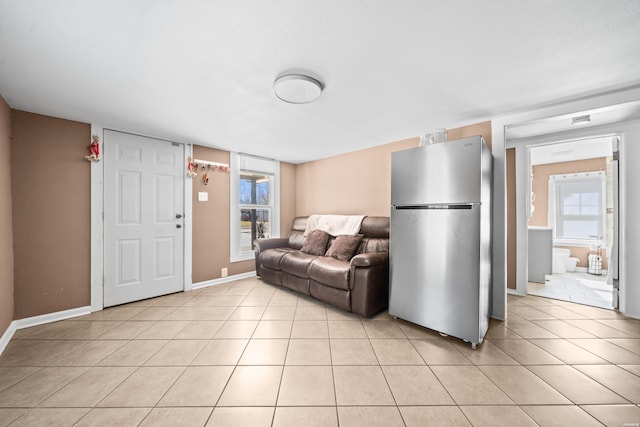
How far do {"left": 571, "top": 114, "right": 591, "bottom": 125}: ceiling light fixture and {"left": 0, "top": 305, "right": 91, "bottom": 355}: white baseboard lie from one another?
5705mm

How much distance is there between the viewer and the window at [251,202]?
399cm

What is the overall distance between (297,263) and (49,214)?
8.98ft

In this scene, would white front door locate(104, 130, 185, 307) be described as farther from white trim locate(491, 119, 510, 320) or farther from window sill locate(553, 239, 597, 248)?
window sill locate(553, 239, 597, 248)

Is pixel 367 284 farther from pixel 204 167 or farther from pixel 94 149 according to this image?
pixel 94 149

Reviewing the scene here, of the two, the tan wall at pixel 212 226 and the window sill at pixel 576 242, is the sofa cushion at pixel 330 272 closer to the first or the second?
the tan wall at pixel 212 226

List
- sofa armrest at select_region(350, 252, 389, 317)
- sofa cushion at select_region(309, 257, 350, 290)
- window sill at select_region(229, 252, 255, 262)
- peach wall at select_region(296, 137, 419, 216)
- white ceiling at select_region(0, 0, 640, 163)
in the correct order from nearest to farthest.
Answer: white ceiling at select_region(0, 0, 640, 163)
sofa armrest at select_region(350, 252, 389, 317)
sofa cushion at select_region(309, 257, 350, 290)
peach wall at select_region(296, 137, 419, 216)
window sill at select_region(229, 252, 255, 262)

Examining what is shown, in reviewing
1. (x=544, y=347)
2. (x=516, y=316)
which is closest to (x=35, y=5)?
(x=544, y=347)

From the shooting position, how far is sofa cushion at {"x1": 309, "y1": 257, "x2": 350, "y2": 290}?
2.58 m

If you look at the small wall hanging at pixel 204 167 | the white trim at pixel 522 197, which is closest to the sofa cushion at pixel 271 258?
the small wall hanging at pixel 204 167

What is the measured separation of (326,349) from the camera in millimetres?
1937

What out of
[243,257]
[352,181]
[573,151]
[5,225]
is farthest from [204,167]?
[573,151]

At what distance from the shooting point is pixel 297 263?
3.14 meters

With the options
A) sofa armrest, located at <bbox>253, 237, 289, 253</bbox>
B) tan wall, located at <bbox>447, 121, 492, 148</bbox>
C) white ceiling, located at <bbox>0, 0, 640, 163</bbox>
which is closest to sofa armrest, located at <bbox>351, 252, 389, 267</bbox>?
white ceiling, located at <bbox>0, 0, 640, 163</bbox>

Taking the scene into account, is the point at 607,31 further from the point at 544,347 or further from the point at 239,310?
the point at 239,310
